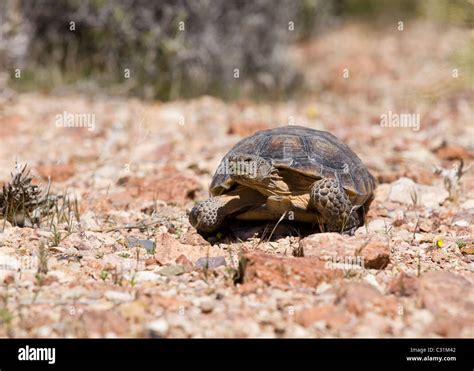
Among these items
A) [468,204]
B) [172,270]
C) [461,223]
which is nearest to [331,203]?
[172,270]

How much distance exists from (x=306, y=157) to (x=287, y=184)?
0.19m

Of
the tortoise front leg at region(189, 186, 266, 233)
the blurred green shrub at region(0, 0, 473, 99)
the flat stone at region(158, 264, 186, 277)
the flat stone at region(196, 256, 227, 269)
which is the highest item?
the blurred green shrub at region(0, 0, 473, 99)

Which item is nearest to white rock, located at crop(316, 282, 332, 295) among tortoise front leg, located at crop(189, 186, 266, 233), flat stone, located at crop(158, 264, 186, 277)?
flat stone, located at crop(158, 264, 186, 277)

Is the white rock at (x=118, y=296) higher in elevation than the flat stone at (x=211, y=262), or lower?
lower

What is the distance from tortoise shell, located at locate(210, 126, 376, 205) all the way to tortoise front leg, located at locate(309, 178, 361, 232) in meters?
0.12

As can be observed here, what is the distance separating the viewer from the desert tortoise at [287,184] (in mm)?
3422

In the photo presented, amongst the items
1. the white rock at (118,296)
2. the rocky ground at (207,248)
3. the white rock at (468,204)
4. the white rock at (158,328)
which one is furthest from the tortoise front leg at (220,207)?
the white rock at (468,204)

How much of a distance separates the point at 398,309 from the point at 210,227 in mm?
1326

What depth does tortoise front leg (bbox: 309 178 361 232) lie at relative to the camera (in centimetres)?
338

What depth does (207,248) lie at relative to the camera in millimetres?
3320

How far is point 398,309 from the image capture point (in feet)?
8.36

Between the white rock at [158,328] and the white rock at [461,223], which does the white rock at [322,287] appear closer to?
the white rock at [158,328]

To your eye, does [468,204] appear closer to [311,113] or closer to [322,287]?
[322,287]

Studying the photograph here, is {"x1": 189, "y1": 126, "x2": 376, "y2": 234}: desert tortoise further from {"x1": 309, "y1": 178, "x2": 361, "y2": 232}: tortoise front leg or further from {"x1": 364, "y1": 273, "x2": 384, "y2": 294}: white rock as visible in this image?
{"x1": 364, "y1": 273, "x2": 384, "y2": 294}: white rock
